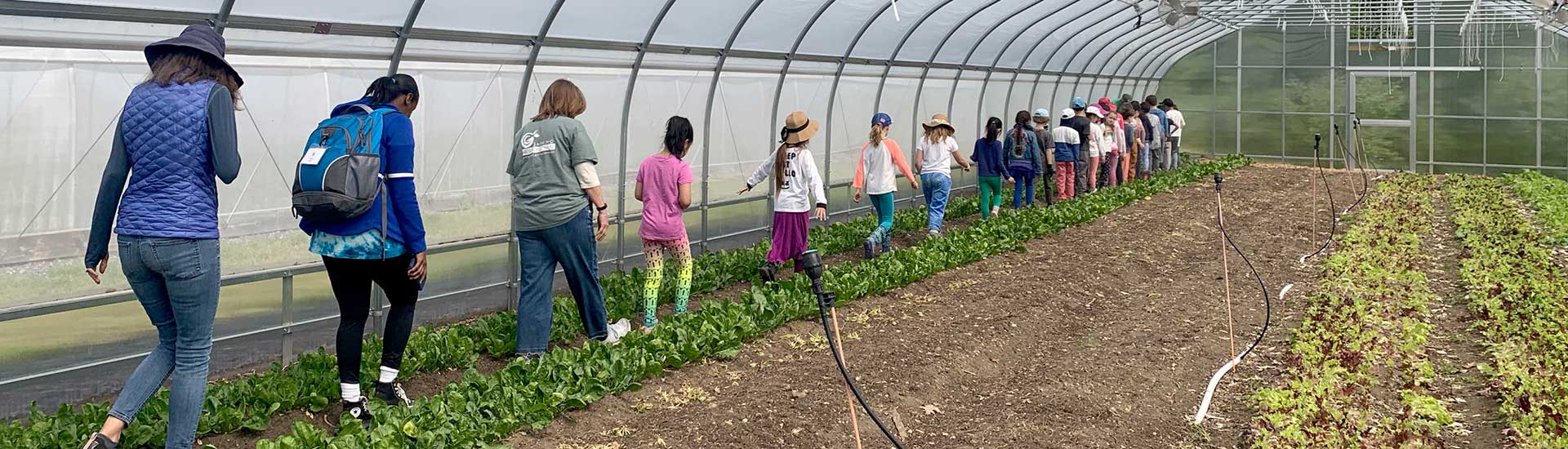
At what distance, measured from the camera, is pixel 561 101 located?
21.1 feet

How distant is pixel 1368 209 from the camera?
15.4 metres

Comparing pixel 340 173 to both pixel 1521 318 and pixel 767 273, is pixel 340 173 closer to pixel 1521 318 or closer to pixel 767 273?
pixel 767 273

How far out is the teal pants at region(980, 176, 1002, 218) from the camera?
13.5m

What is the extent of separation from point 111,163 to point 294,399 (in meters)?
1.72

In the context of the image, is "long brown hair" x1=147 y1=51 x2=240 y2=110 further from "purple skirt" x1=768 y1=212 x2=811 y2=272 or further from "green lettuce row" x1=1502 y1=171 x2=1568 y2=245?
"green lettuce row" x1=1502 y1=171 x2=1568 y2=245

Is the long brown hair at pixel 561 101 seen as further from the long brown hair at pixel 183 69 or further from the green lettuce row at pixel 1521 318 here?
the green lettuce row at pixel 1521 318

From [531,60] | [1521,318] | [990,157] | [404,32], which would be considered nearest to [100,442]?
[404,32]

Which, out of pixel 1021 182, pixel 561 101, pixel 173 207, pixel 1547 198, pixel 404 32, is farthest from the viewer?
pixel 1547 198

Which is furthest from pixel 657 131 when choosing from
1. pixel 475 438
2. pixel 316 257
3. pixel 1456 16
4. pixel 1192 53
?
pixel 1192 53

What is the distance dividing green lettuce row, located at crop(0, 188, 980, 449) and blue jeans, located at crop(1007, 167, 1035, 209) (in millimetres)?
5723

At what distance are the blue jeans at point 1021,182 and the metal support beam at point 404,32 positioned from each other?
28.3 ft

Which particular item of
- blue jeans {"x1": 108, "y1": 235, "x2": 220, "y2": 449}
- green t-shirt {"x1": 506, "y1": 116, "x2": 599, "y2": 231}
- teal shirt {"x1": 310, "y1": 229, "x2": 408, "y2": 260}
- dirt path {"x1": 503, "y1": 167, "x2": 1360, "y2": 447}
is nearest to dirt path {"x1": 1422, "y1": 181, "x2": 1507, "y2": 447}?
dirt path {"x1": 503, "y1": 167, "x2": 1360, "y2": 447}

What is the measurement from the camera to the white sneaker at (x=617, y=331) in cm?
701

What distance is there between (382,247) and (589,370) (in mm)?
1285
